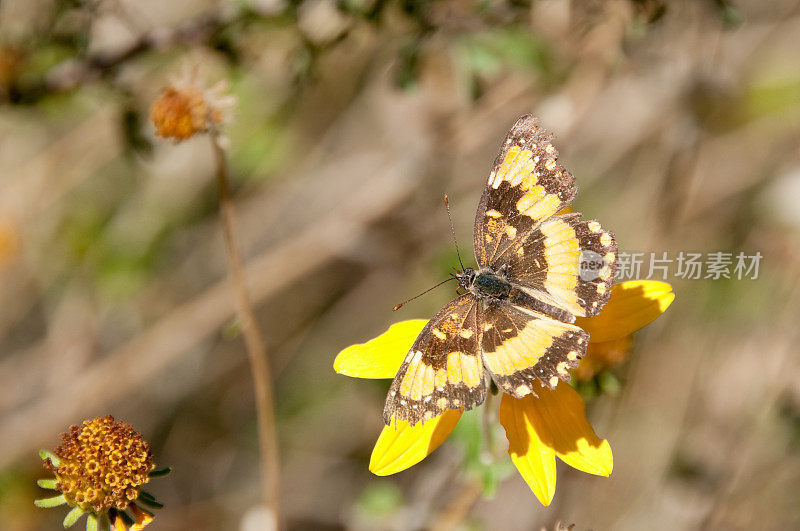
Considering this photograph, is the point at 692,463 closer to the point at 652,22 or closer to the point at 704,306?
the point at 704,306

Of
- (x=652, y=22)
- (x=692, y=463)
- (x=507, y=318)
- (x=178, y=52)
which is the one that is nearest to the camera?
(x=507, y=318)

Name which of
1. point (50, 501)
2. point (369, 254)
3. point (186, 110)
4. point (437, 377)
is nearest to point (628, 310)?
point (437, 377)

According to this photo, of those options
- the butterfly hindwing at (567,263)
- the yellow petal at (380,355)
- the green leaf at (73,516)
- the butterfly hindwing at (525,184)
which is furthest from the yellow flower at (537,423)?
the green leaf at (73,516)

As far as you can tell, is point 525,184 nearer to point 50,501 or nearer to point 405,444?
point 405,444

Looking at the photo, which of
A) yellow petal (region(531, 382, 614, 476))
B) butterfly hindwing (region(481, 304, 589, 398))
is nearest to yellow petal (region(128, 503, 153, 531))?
butterfly hindwing (region(481, 304, 589, 398))

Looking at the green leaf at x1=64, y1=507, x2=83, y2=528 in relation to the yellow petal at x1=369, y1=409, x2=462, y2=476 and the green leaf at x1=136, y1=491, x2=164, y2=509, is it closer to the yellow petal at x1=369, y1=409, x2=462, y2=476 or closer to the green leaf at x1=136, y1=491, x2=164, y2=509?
the green leaf at x1=136, y1=491, x2=164, y2=509

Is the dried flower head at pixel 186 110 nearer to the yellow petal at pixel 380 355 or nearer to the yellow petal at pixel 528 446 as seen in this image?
the yellow petal at pixel 380 355

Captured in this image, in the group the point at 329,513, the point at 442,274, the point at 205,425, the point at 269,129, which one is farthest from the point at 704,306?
the point at 205,425
